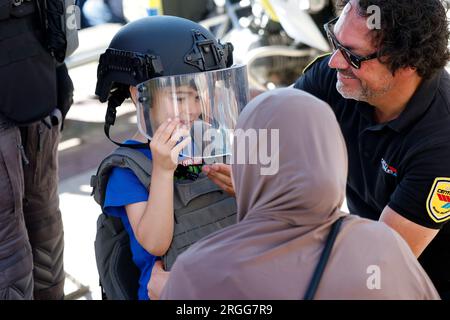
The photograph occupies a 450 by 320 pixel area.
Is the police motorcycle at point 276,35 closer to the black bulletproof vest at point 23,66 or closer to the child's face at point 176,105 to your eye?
the black bulletproof vest at point 23,66

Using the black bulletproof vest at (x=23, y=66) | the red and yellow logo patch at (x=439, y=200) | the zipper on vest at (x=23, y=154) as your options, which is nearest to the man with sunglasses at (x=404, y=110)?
the red and yellow logo patch at (x=439, y=200)

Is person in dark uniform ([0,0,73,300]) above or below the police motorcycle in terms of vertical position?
above

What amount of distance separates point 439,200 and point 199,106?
86 centimetres

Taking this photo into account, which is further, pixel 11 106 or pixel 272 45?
pixel 272 45

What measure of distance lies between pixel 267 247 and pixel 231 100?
0.90 meters

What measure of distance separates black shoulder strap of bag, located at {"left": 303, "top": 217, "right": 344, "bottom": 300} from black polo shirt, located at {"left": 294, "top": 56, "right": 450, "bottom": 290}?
0.85 meters

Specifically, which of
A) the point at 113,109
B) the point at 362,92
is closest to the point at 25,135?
the point at 113,109

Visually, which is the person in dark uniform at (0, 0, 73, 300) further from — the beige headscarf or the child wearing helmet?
the beige headscarf

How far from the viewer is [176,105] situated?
212cm

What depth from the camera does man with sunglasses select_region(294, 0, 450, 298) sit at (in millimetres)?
2283

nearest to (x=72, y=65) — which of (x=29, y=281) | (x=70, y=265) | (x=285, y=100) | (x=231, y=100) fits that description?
(x=70, y=265)

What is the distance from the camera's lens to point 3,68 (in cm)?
244

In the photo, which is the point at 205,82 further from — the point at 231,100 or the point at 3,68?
the point at 3,68

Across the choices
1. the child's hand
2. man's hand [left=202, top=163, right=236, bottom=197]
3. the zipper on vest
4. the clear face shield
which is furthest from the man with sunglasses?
the zipper on vest
